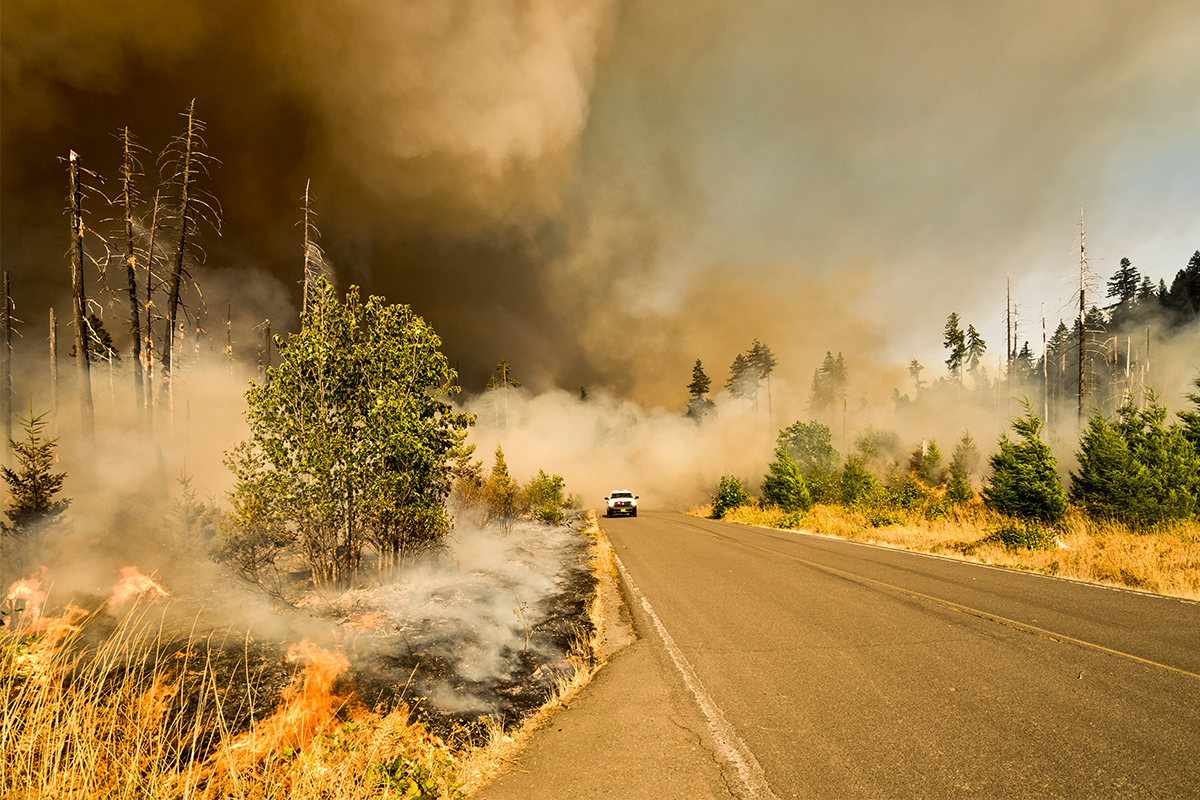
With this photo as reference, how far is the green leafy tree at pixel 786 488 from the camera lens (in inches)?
1148

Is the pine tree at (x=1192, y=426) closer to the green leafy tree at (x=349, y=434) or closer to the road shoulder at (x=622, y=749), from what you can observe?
Answer: the road shoulder at (x=622, y=749)

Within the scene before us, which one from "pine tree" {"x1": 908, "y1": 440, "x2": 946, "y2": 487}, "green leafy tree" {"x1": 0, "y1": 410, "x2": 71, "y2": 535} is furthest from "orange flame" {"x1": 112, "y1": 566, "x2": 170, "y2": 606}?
"pine tree" {"x1": 908, "y1": 440, "x2": 946, "y2": 487}

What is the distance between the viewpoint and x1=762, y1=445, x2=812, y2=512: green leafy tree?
29.2 meters

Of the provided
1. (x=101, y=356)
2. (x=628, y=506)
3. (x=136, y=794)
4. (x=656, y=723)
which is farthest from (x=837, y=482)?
(x=101, y=356)

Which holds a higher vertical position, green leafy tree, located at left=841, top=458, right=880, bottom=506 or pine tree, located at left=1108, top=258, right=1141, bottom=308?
pine tree, located at left=1108, top=258, right=1141, bottom=308

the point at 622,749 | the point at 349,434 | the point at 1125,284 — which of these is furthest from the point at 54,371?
the point at 1125,284

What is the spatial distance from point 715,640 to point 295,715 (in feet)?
15.9

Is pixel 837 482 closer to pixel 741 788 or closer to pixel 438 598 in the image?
pixel 438 598

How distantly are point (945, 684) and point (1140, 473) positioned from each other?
16.4 m

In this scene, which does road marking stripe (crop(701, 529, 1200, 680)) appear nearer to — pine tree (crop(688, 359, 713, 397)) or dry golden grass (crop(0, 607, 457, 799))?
dry golden grass (crop(0, 607, 457, 799))

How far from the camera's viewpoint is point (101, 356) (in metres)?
16.7

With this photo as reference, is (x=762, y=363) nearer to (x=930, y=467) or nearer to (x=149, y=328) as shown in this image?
(x=930, y=467)

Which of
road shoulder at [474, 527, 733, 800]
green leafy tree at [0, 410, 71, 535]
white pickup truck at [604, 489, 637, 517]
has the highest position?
green leafy tree at [0, 410, 71, 535]

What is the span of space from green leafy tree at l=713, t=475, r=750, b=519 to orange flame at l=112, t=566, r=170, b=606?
29903 mm
